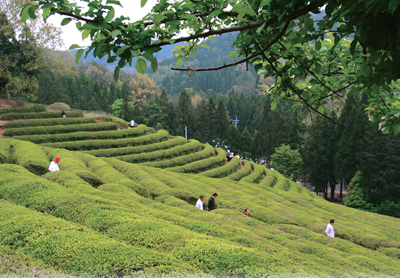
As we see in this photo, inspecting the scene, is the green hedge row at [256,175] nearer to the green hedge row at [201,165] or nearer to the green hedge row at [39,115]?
the green hedge row at [201,165]

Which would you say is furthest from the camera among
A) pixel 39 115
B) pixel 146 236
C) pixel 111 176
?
pixel 39 115

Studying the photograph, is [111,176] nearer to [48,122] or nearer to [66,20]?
[66,20]

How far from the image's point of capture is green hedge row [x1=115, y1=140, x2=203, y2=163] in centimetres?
2368

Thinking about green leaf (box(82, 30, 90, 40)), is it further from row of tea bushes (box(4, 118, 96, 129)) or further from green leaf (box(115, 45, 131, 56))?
row of tea bushes (box(4, 118, 96, 129))

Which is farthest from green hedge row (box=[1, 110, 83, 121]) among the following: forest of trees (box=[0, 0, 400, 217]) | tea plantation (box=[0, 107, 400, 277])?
tea plantation (box=[0, 107, 400, 277])

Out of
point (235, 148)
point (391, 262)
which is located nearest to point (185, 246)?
point (391, 262)

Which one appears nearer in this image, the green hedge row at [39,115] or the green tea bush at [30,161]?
the green tea bush at [30,161]

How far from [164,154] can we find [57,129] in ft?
33.2

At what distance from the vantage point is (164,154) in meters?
26.2

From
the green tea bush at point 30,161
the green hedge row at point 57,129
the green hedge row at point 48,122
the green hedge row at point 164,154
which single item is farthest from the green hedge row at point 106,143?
the green tea bush at point 30,161

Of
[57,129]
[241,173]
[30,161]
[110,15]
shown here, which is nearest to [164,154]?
[241,173]

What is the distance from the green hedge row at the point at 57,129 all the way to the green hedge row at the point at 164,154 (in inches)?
258

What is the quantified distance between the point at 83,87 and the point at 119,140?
48148 mm

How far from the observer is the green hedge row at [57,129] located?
921 inches
